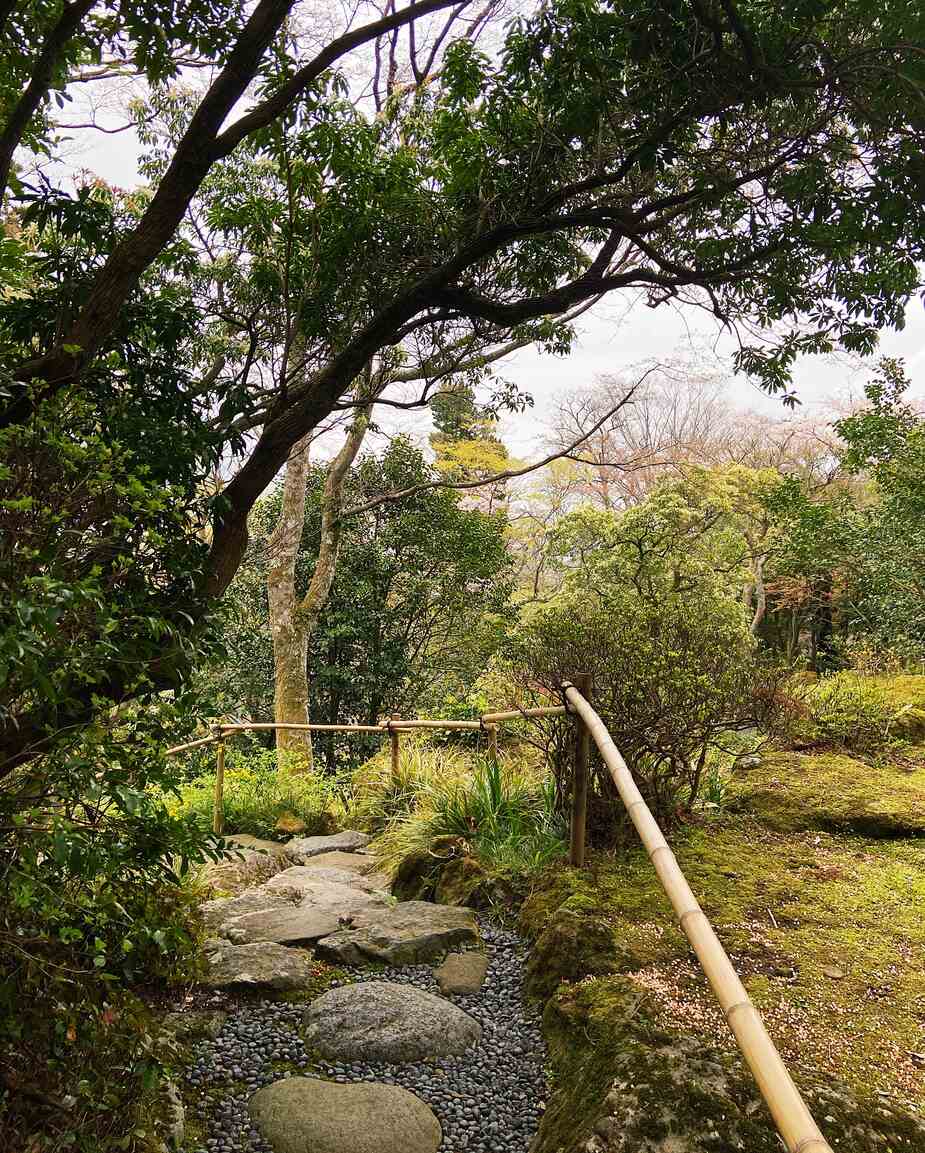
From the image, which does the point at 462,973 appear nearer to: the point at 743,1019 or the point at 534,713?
the point at 534,713

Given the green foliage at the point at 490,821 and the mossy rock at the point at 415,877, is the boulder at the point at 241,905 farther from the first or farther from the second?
the green foliage at the point at 490,821

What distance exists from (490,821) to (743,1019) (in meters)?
3.24

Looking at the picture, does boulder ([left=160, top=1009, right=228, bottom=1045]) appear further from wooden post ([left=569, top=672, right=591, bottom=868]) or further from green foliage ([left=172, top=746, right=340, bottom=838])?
green foliage ([left=172, top=746, right=340, bottom=838])

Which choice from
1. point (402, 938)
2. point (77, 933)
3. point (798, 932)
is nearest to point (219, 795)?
point (402, 938)

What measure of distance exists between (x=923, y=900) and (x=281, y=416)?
3655 mm

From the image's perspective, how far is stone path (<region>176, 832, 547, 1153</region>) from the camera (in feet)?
7.82

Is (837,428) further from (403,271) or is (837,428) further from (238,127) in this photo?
(238,127)

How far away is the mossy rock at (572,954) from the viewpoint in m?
2.91

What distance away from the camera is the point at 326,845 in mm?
6016

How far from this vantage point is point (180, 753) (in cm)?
456

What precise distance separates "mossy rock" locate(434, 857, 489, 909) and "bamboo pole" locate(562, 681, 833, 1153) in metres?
2.12

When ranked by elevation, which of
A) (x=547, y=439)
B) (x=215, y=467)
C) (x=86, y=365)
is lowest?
(x=215, y=467)

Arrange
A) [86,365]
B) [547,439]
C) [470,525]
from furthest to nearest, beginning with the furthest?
[547,439], [470,525], [86,365]

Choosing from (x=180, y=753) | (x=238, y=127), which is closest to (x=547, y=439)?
(x=180, y=753)
